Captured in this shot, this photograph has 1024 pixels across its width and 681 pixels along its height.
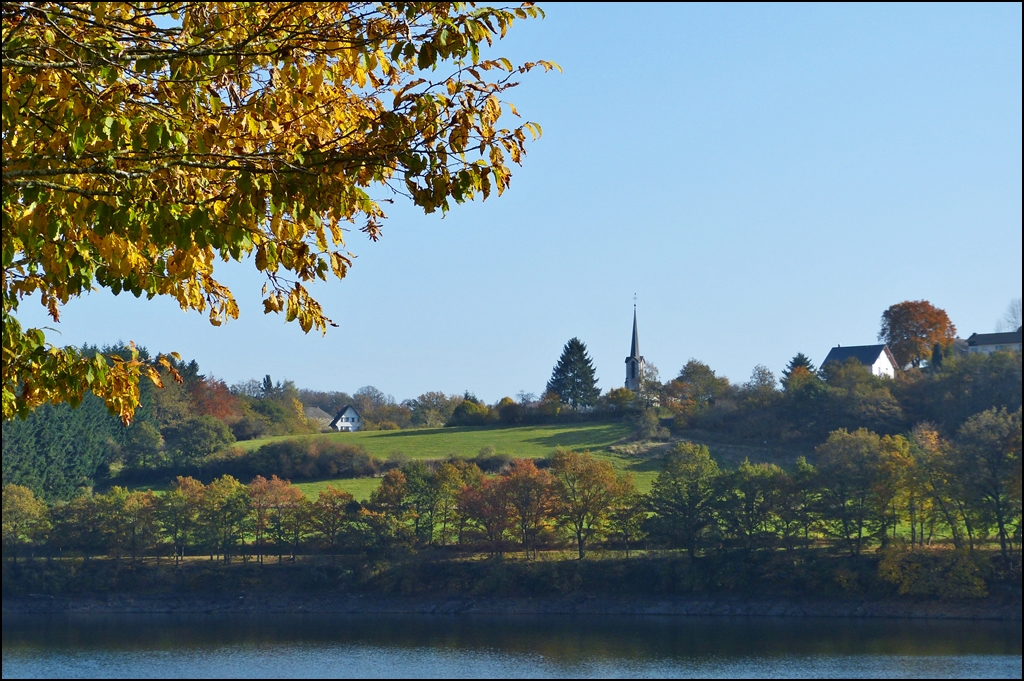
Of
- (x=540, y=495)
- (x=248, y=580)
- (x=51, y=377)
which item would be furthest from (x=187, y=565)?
(x=51, y=377)

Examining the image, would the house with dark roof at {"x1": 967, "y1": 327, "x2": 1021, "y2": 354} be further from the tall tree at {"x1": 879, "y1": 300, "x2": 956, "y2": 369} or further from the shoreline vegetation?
the shoreline vegetation

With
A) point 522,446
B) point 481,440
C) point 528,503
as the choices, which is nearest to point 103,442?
point 481,440

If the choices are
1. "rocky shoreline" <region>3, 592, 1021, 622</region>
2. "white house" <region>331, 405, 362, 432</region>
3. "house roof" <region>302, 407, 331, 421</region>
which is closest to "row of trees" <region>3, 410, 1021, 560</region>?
"rocky shoreline" <region>3, 592, 1021, 622</region>

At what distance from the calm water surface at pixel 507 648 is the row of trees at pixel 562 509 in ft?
14.6

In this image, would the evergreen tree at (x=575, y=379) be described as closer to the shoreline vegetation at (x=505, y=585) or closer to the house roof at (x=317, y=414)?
the house roof at (x=317, y=414)

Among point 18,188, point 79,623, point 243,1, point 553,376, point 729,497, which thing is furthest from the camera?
point 553,376

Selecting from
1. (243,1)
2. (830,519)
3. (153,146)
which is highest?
(243,1)

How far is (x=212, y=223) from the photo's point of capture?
12.5ft

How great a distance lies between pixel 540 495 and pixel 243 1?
36811mm

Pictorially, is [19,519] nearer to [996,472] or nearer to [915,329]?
[996,472]

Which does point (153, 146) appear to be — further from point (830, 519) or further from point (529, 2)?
point (830, 519)

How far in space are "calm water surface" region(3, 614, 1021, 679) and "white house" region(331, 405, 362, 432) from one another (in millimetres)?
40246

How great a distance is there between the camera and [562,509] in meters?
40.0

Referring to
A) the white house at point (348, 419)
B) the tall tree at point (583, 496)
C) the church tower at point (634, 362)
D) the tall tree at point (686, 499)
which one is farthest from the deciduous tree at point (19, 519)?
the church tower at point (634, 362)
